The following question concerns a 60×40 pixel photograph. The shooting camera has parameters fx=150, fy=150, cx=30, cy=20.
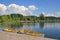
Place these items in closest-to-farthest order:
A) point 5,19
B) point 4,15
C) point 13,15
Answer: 1. point 5,19
2. point 4,15
3. point 13,15

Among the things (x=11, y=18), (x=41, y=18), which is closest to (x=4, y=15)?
(x=11, y=18)

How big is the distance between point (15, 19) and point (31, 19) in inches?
336

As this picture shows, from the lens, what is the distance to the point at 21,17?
5978 cm

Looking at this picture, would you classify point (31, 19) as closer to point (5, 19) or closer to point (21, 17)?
point (21, 17)

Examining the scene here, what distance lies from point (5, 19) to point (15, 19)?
695 cm

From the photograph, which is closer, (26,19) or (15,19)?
(15,19)

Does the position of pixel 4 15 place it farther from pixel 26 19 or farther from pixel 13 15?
pixel 26 19

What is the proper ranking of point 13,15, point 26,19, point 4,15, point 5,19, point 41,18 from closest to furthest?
1. point 5,19
2. point 4,15
3. point 13,15
4. point 26,19
5. point 41,18

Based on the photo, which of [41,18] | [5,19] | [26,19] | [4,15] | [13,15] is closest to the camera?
[5,19]

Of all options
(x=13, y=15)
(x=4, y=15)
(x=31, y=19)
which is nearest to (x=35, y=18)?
(x=31, y=19)

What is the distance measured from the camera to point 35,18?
59.6 m

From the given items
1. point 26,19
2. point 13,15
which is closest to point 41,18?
point 26,19

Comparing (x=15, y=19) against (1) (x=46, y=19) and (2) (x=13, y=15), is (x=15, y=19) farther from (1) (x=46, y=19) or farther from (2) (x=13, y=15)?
(1) (x=46, y=19)

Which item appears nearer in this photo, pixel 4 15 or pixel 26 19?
pixel 4 15
